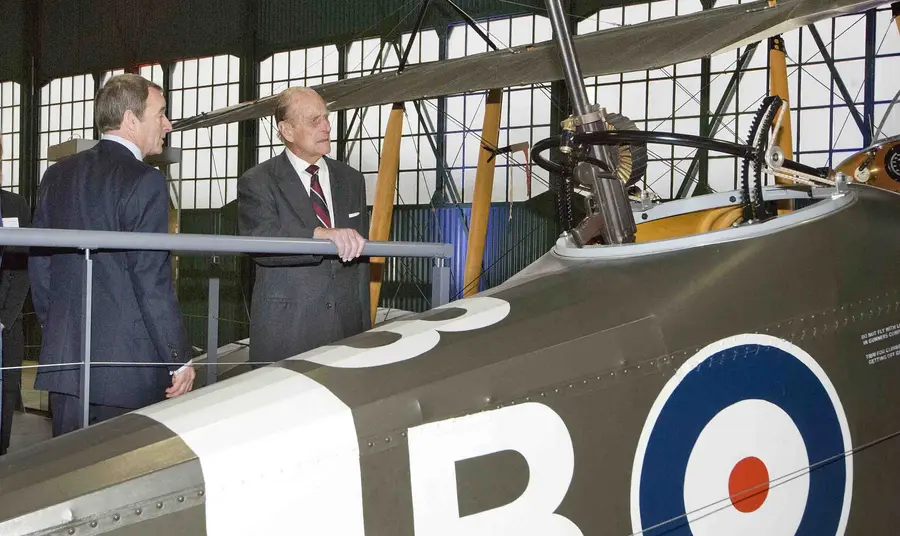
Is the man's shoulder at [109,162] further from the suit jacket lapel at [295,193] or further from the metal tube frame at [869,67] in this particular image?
the metal tube frame at [869,67]

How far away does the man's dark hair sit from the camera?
2482 millimetres

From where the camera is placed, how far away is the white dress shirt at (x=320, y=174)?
3123 millimetres

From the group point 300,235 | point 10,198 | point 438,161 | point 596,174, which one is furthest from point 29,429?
point 438,161

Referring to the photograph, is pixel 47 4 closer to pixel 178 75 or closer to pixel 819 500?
pixel 178 75

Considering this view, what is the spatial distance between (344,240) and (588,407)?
1196mm

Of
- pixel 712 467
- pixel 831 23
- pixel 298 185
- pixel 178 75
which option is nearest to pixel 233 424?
pixel 712 467

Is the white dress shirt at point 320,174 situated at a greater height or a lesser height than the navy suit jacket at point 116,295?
greater

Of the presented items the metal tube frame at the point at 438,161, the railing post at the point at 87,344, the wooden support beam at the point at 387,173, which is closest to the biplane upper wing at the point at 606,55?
the wooden support beam at the point at 387,173

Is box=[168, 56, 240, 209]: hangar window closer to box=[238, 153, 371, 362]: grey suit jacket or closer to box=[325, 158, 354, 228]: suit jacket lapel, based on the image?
box=[325, 158, 354, 228]: suit jacket lapel

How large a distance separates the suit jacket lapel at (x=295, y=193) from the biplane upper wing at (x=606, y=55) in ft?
14.9

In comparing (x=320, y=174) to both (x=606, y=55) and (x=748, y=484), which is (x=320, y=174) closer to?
(x=748, y=484)

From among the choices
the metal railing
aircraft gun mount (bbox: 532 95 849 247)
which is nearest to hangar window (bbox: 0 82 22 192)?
the metal railing

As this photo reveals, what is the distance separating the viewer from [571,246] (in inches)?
89.7

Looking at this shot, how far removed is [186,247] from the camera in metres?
2.33
